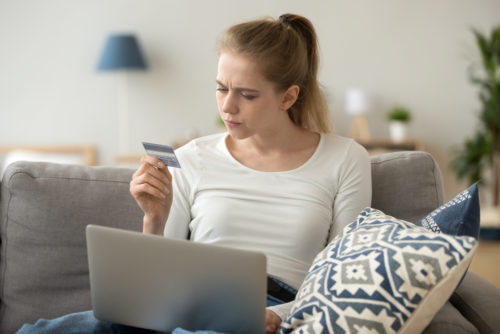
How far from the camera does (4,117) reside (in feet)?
15.6

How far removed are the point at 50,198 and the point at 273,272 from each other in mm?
634

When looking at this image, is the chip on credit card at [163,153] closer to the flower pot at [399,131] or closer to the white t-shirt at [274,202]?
the white t-shirt at [274,202]

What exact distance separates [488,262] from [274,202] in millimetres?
2670

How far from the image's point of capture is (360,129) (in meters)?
4.78

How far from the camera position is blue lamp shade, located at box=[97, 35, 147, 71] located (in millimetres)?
4500

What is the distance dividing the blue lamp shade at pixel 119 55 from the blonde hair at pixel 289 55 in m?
3.07

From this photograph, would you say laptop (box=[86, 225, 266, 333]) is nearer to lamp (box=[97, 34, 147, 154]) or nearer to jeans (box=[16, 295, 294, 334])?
jeans (box=[16, 295, 294, 334])

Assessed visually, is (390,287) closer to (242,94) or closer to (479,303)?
(479,303)

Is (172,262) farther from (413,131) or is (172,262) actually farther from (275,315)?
(413,131)

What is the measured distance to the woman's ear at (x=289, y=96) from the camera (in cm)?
158

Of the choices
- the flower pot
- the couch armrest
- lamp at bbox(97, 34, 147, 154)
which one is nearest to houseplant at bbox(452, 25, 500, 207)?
the flower pot

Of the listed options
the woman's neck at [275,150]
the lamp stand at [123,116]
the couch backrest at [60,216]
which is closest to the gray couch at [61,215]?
the couch backrest at [60,216]

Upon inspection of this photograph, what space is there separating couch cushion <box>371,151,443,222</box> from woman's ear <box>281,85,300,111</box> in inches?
12.4

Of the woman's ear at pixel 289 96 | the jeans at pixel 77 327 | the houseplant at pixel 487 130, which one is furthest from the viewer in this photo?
the houseplant at pixel 487 130
